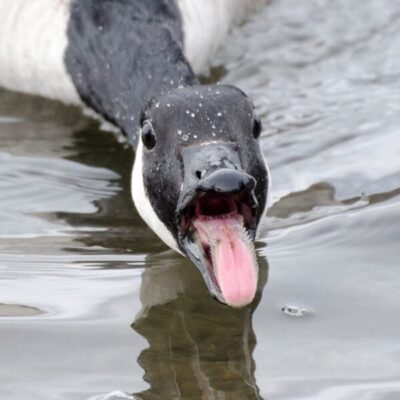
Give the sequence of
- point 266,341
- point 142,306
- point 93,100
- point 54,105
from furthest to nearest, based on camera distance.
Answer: point 54,105 → point 93,100 → point 142,306 → point 266,341

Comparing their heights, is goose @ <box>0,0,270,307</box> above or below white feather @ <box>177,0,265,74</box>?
below

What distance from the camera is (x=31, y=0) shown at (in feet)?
23.7

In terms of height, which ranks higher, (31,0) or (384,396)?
(31,0)

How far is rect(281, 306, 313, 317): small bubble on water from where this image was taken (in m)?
4.60

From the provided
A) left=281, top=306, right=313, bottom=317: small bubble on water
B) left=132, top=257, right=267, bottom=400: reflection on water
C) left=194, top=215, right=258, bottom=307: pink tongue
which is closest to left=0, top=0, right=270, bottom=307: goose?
left=194, top=215, right=258, bottom=307: pink tongue

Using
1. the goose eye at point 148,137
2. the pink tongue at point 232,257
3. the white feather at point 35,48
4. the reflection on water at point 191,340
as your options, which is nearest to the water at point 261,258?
the reflection on water at point 191,340

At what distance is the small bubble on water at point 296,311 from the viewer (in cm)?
460

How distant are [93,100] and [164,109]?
1.88 m

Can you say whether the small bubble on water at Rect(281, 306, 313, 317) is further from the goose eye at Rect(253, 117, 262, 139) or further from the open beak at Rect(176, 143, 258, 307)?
the goose eye at Rect(253, 117, 262, 139)

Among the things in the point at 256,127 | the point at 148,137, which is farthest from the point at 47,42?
the point at 256,127

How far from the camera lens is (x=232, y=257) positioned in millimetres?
4297

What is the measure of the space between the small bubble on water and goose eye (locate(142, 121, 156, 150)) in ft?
2.83

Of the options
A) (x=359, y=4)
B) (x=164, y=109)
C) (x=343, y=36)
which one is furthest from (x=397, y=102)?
(x=164, y=109)

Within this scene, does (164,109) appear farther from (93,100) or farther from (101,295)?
(93,100)
